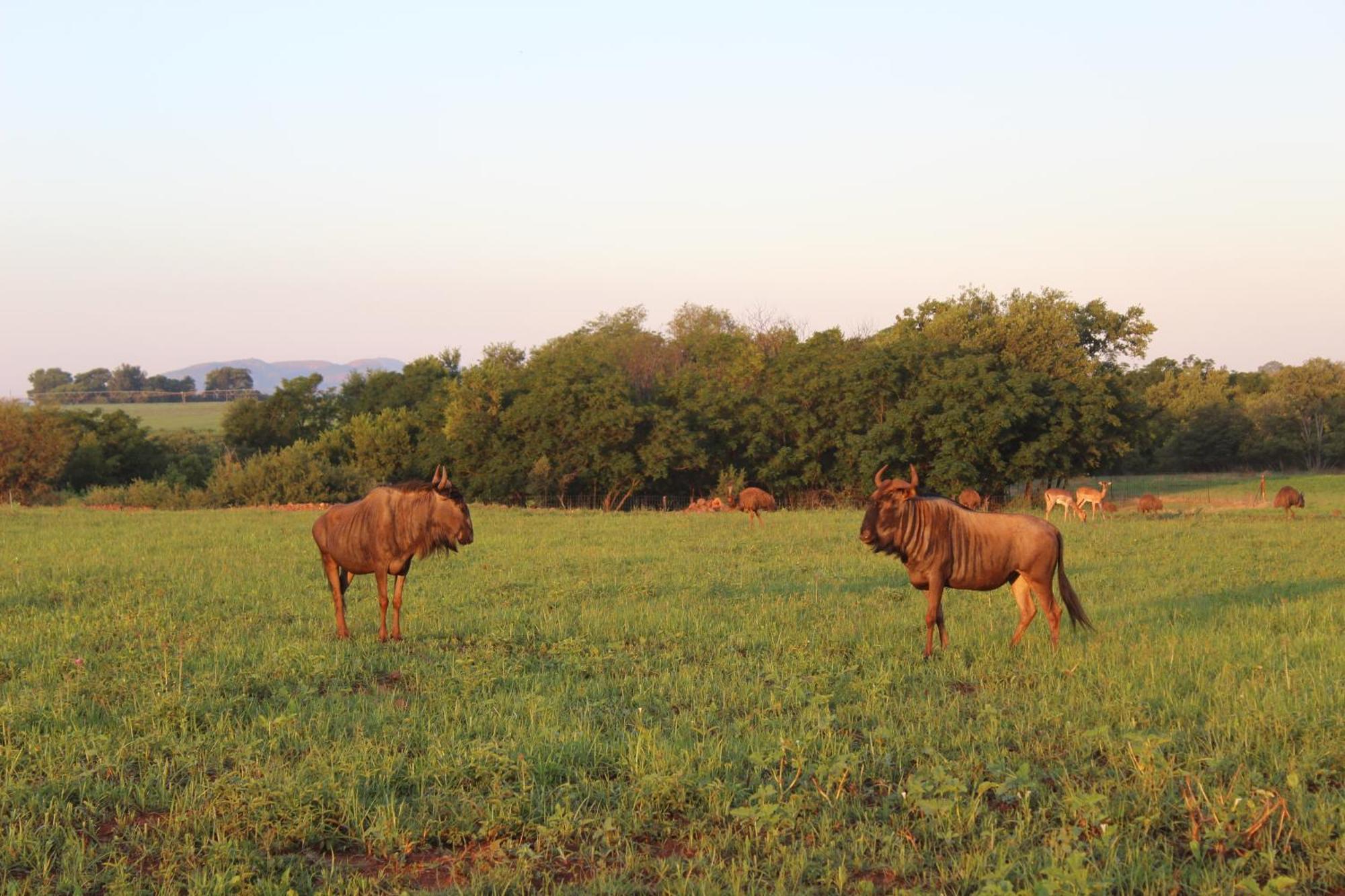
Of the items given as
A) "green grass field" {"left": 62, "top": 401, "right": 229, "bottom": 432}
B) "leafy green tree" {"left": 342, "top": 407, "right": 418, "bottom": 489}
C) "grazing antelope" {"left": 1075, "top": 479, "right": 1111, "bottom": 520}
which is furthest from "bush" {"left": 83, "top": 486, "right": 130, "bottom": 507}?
"green grass field" {"left": 62, "top": 401, "right": 229, "bottom": 432}

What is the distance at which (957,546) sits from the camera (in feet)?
34.2

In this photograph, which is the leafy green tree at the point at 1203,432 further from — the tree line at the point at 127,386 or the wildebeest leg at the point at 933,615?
the tree line at the point at 127,386

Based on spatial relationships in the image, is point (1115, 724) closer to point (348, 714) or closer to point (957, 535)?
point (957, 535)

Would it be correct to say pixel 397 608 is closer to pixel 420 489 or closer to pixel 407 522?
pixel 407 522

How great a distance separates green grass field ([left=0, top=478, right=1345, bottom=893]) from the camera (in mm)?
5016

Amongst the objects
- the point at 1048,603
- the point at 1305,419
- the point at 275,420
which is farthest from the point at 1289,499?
the point at 275,420

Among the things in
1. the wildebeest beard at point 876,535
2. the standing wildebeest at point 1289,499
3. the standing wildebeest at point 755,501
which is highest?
the wildebeest beard at point 876,535

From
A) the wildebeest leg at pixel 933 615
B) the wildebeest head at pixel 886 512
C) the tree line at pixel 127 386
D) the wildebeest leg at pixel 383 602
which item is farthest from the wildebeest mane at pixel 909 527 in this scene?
the tree line at pixel 127 386

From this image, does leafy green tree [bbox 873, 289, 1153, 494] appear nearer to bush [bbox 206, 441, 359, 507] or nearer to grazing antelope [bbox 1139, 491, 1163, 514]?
grazing antelope [bbox 1139, 491, 1163, 514]

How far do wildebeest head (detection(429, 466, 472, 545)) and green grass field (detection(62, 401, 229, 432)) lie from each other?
9067 cm

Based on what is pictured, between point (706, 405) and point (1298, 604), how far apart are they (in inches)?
1395

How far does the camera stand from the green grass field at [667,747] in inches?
197

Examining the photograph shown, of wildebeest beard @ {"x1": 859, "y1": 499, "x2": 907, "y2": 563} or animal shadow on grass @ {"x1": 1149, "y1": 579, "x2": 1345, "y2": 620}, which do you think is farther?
animal shadow on grass @ {"x1": 1149, "y1": 579, "x2": 1345, "y2": 620}

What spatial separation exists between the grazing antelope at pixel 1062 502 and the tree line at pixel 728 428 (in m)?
4.80
